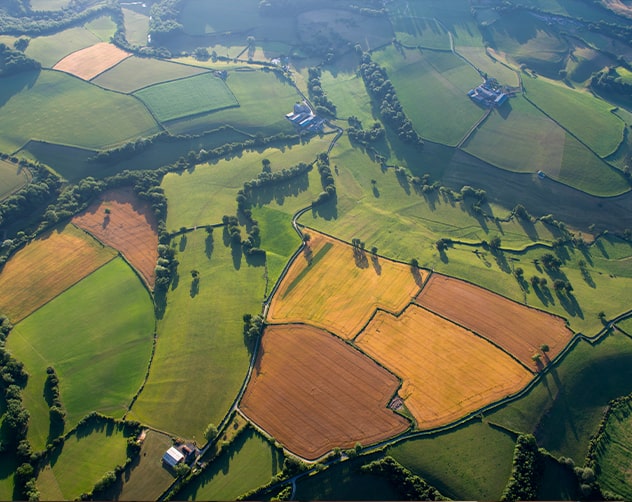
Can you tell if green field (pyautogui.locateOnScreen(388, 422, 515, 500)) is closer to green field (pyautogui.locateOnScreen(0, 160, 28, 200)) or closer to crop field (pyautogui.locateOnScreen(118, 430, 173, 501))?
crop field (pyautogui.locateOnScreen(118, 430, 173, 501))

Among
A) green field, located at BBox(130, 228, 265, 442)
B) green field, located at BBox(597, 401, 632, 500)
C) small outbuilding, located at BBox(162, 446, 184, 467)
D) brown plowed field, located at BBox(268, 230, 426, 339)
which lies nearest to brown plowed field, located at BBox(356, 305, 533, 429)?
brown plowed field, located at BBox(268, 230, 426, 339)

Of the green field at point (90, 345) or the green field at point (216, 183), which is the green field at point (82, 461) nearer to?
the green field at point (90, 345)

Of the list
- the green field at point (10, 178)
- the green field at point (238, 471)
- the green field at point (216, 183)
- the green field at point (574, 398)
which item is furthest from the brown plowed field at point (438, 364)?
the green field at point (10, 178)

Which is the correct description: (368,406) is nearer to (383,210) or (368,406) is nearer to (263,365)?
(263,365)

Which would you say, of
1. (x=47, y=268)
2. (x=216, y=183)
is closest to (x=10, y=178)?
(x=47, y=268)

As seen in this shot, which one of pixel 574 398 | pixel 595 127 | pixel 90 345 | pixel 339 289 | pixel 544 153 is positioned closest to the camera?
pixel 574 398

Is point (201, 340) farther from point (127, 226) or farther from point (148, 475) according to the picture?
point (127, 226)
